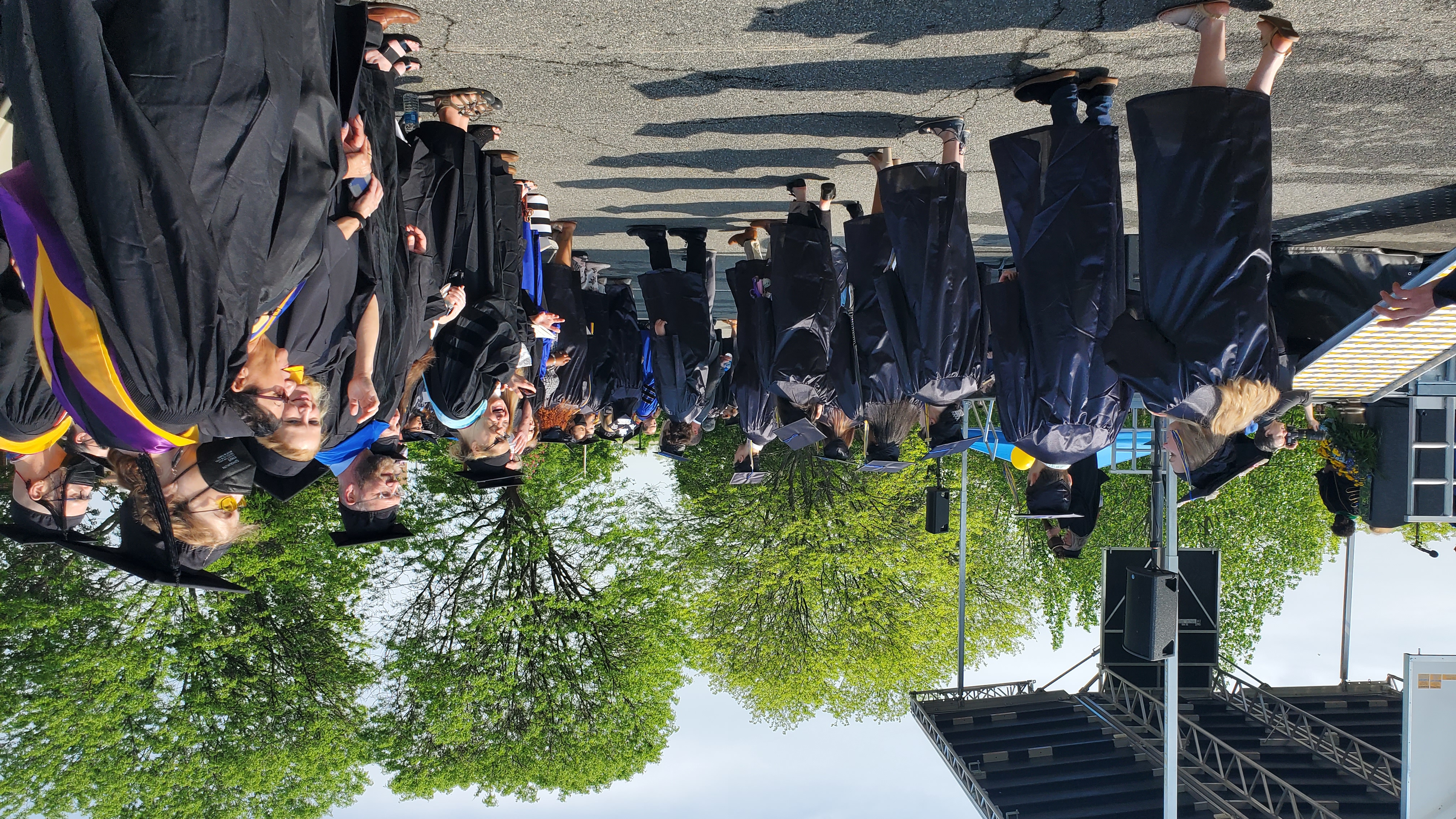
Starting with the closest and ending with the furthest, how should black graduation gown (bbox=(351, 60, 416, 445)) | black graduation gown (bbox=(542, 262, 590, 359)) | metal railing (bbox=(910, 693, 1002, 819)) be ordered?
black graduation gown (bbox=(351, 60, 416, 445))
black graduation gown (bbox=(542, 262, 590, 359))
metal railing (bbox=(910, 693, 1002, 819))

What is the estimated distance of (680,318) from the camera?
779 centimetres

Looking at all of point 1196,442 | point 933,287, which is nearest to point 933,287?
point 933,287

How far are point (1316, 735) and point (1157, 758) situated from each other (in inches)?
84.6

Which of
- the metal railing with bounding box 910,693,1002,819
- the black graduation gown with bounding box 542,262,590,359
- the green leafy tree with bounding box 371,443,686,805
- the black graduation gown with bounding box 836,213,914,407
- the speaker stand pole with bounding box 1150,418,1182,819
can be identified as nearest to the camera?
the black graduation gown with bounding box 836,213,914,407

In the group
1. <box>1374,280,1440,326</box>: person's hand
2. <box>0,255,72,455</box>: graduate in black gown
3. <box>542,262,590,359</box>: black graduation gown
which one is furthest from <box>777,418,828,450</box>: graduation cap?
<box>0,255,72,455</box>: graduate in black gown

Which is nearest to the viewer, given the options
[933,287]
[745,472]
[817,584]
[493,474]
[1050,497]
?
[933,287]

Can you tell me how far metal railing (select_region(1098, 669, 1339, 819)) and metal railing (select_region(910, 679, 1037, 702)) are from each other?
115 centimetres

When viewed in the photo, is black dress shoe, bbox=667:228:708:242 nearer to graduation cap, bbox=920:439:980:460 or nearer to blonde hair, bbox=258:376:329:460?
graduation cap, bbox=920:439:980:460

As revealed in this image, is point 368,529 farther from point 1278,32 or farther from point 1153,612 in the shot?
point 1278,32

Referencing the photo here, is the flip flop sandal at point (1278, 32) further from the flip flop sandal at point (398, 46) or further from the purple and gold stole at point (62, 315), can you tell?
the purple and gold stole at point (62, 315)

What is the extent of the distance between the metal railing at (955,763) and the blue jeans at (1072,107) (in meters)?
8.77

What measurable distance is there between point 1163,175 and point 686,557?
12741 mm

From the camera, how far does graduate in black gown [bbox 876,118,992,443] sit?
5008mm

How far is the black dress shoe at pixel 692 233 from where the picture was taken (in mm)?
8320
